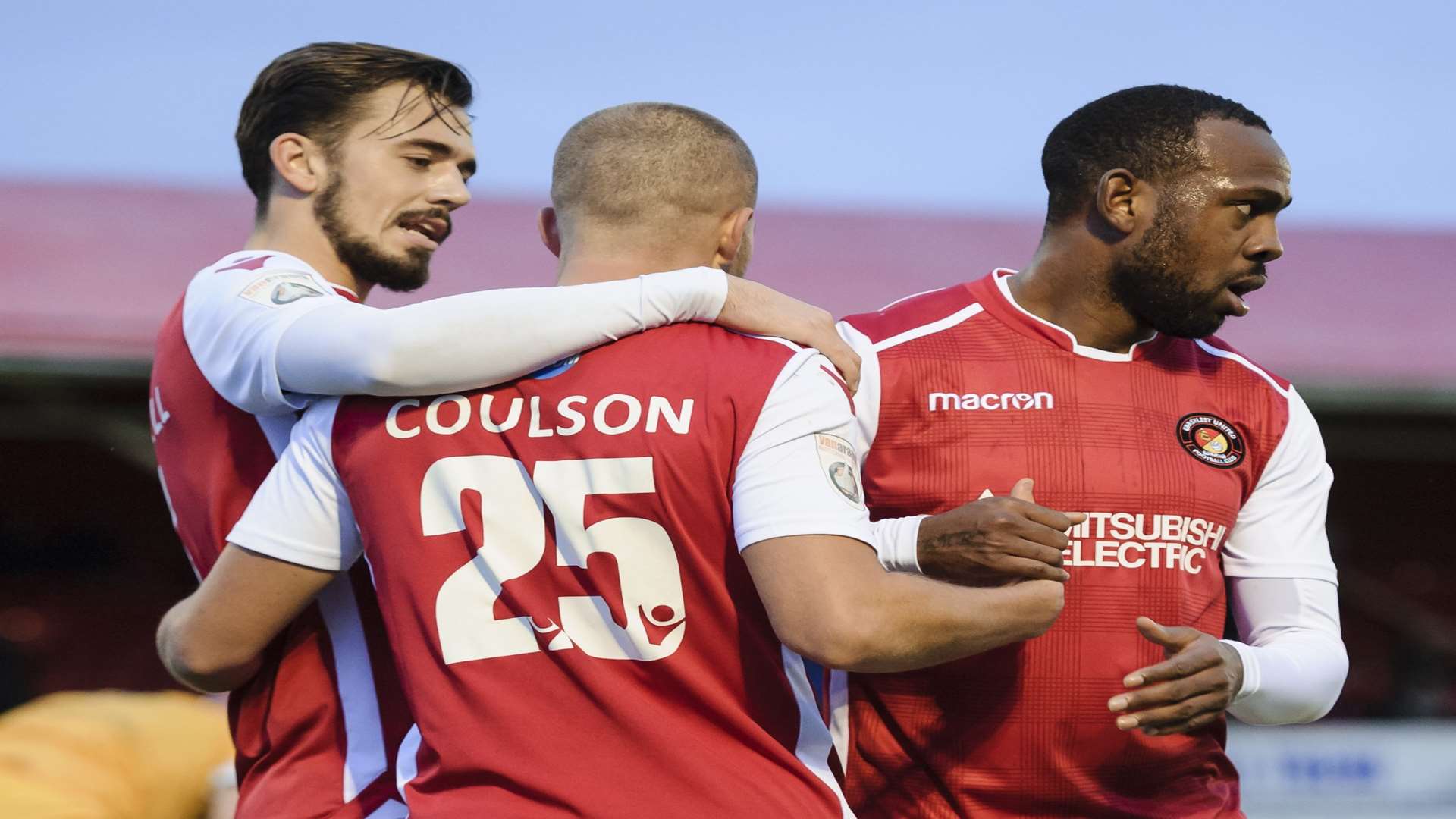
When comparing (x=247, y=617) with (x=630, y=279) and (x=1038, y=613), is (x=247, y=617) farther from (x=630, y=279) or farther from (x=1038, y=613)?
(x=1038, y=613)

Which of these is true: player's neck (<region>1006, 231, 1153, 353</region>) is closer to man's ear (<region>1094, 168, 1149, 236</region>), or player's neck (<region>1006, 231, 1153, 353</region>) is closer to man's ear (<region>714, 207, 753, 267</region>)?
man's ear (<region>1094, 168, 1149, 236</region>)

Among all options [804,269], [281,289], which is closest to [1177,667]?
[281,289]

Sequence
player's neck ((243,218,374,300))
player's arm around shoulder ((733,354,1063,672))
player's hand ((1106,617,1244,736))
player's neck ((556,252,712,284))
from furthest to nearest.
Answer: player's neck ((243,218,374,300)) → player's hand ((1106,617,1244,736)) → player's neck ((556,252,712,284)) → player's arm around shoulder ((733,354,1063,672))

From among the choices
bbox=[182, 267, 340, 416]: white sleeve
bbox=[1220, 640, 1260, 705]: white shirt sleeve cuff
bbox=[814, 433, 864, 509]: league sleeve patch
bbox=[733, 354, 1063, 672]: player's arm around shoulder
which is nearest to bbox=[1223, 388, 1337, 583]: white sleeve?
bbox=[1220, 640, 1260, 705]: white shirt sleeve cuff

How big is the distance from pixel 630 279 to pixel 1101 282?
3.29 feet

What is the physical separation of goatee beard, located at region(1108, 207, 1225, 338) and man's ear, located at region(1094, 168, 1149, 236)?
0.13 ft

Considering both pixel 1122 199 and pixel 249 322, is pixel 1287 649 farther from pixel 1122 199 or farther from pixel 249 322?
pixel 249 322

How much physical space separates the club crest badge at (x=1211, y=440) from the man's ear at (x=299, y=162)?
1.58 metres

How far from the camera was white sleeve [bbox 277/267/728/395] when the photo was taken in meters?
1.90

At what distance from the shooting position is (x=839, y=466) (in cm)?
190

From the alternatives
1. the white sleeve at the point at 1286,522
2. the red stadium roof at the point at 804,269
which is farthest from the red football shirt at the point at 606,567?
the red stadium roof at the point at 804,269

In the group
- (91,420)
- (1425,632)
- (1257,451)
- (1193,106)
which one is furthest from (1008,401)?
(1425,632)

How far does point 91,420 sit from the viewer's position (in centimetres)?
788

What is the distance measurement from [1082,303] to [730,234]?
759 mm
